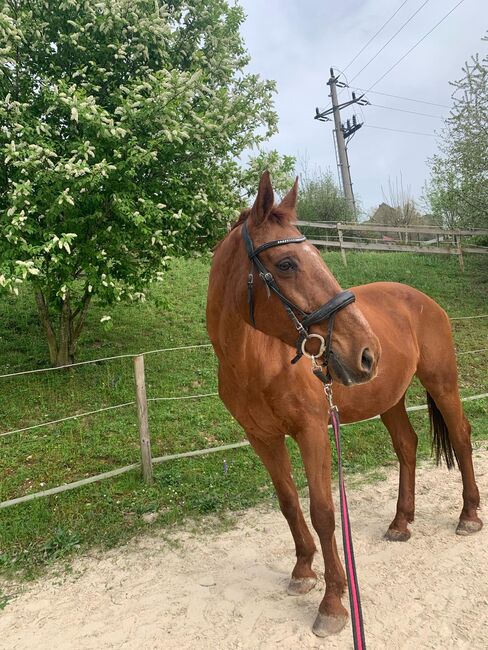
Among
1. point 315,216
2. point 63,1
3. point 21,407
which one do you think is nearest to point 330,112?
point 315,216

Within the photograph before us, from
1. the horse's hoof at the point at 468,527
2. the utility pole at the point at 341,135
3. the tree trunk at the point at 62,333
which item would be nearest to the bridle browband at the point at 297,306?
the horse's hoof at the point at 468,527

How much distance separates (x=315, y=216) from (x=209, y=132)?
15.7 meters

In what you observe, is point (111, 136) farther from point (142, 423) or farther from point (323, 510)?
point (323, 510)

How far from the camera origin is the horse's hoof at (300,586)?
2.81 meters

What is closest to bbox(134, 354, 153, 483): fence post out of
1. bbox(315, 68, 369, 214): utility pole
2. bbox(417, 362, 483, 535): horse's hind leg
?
bbox(417, 362, 483, 535): horse's hind leg

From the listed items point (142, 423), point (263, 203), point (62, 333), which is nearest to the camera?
point (263, 203)

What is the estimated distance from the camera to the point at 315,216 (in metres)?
20.5

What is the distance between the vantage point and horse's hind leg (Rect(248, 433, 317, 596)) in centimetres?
281

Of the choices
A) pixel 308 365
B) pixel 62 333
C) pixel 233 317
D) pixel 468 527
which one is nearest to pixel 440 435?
pixel 468 527

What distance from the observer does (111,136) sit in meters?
4.84

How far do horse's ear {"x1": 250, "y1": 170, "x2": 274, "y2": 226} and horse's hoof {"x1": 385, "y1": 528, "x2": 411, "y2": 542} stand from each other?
2.77m

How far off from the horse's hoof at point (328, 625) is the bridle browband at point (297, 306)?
159 centimetres

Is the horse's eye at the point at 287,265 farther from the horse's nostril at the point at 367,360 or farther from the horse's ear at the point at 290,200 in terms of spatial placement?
the horse's nostril at the point at 367,360

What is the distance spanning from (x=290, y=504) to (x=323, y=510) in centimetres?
48
